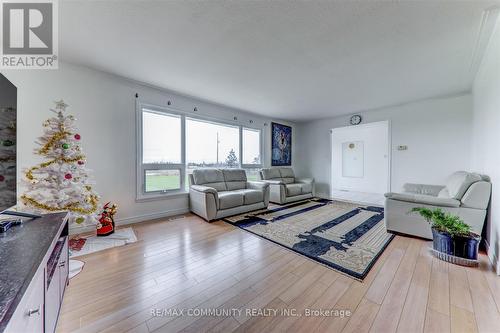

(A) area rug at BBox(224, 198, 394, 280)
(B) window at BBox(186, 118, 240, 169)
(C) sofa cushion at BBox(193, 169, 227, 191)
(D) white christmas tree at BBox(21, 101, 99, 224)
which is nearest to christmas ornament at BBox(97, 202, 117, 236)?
(D) white christmas tree at BBox(21, 101, 99, 224)

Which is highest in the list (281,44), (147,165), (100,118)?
(281,44)

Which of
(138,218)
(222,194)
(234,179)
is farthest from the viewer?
(234,179)

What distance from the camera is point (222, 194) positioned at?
3.62m

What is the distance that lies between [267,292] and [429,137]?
4.76 metres

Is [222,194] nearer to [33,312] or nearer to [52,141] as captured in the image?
[52,141]

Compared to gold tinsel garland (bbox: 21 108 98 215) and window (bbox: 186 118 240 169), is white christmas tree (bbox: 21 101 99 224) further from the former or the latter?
window (bbox: 186 118 240 169)

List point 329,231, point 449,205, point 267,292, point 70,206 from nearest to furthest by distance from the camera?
point 267,292 < point 70,206 < point 449,205 < point 329,231

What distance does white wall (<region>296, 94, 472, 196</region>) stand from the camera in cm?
374

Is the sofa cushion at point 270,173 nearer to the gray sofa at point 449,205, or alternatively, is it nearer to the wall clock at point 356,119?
the wall clock at point 356,119

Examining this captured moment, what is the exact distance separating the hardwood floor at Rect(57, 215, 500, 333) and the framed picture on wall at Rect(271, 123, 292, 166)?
150 inches

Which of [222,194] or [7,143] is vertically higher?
[7,143]

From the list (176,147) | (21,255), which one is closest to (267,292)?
(21,255)

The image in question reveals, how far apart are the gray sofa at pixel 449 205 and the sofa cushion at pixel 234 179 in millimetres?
2824

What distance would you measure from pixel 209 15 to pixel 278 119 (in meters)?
4.36
